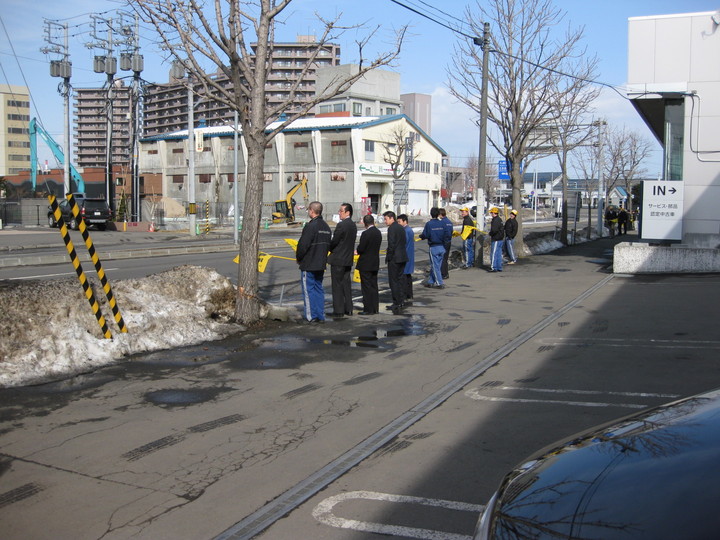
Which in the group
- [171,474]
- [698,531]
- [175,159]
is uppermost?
[175,159]

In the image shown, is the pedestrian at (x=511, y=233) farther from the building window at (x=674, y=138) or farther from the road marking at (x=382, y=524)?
the road marking at (x=382, y=524)

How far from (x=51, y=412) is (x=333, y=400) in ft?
8.79

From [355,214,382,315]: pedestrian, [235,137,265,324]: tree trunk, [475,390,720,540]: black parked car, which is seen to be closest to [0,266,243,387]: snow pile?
[235,137,265,324]: tree trunk

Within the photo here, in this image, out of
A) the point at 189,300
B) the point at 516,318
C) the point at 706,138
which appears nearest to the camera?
the point at 189,300

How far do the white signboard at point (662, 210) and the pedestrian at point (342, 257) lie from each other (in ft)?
33.8

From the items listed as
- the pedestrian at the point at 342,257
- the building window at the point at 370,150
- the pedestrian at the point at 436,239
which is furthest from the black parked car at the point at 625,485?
the building window at the point at 370,150

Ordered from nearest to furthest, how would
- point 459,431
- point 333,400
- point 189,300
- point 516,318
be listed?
point 459,431 → point 333,400 → point 189,300 → point 516,318

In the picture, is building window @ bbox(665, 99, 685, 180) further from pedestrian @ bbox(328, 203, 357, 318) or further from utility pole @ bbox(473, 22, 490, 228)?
pedestrian @ bbox(328, 203, 357, 318)

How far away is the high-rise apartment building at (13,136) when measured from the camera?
9838 centimetres

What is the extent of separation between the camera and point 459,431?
5973mm

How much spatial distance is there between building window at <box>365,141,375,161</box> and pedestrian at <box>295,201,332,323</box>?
56.8m

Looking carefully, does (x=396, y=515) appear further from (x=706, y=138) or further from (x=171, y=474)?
(x=706, y=138)

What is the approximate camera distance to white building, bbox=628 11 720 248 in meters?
18.0

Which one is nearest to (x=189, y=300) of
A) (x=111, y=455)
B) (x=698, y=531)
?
(x=111, y=455)
